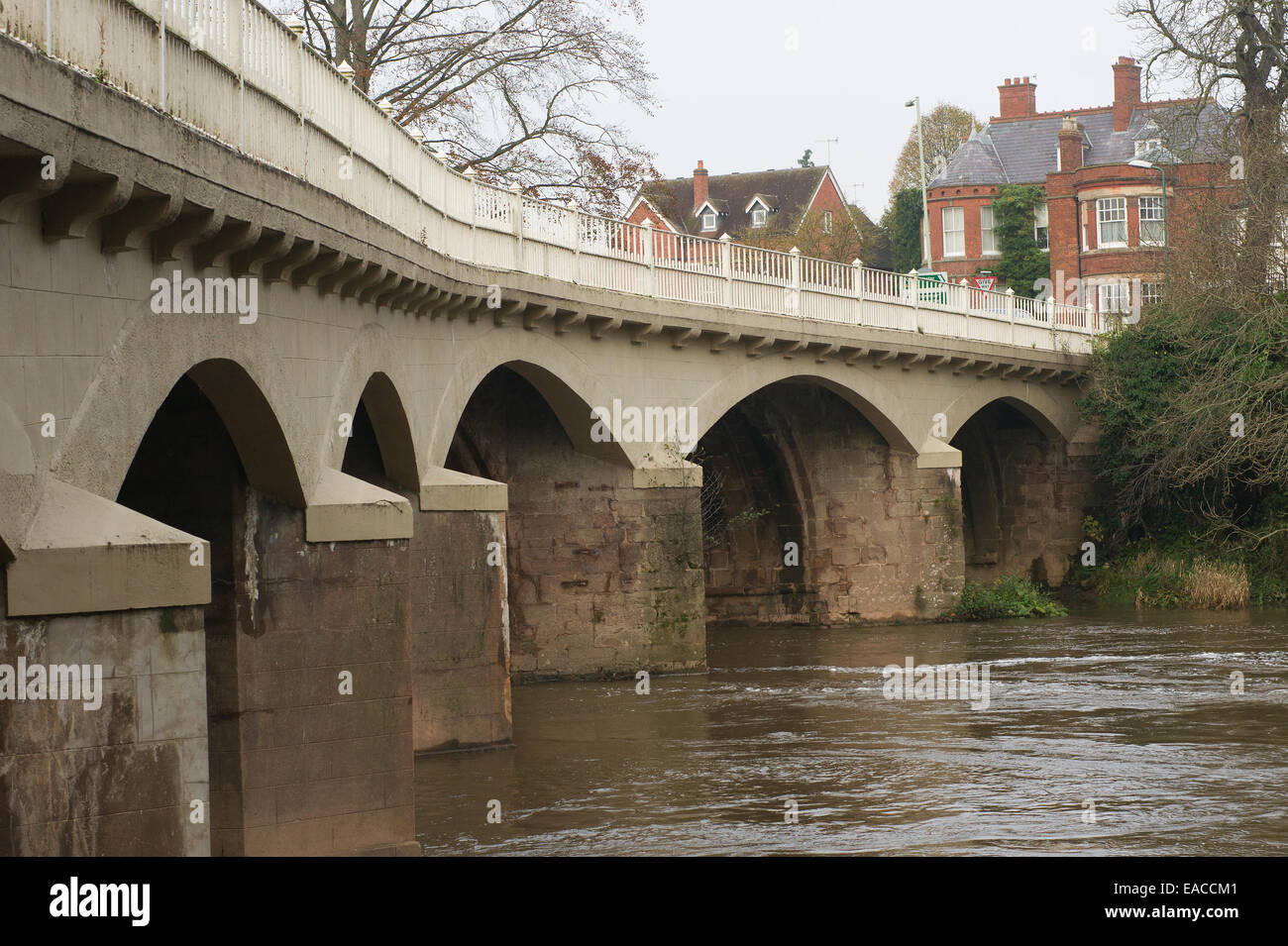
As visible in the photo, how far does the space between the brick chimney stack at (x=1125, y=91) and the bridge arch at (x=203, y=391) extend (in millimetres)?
39402

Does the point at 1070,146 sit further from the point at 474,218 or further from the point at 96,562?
the point at 96,562

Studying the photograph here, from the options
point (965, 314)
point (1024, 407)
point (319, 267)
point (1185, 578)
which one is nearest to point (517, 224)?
point (319, 267)

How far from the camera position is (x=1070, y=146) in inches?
1843

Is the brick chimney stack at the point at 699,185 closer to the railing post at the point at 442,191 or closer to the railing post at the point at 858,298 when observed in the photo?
the railing post at the point at 858,298

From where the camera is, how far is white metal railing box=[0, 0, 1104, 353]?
8646 millimetres

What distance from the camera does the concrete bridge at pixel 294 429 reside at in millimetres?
7836

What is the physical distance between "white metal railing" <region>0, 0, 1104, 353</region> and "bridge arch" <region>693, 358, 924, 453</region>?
0.84m

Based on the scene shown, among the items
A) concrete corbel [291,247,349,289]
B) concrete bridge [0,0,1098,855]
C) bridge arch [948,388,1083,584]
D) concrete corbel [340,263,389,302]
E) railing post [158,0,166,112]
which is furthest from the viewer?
bridge arch [948,388,1083,584]

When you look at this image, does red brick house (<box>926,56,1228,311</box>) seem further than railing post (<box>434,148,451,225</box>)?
Yes

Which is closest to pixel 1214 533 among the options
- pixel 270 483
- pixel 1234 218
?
pixel 1234 218

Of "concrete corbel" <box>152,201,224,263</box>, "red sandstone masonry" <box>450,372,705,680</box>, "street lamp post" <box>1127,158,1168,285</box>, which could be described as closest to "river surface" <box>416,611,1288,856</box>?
"red sandstone masonry" <box>450,372,705,680</box>

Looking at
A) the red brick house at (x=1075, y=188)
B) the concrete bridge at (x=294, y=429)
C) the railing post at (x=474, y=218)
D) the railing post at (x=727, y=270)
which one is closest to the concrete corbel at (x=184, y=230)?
the concrete bridge at (x=294, y=429)

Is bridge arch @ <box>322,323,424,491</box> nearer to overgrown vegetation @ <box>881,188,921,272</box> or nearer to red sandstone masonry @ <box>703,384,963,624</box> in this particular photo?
red sandstone masonry @ <box>703,384,963,624</box>
